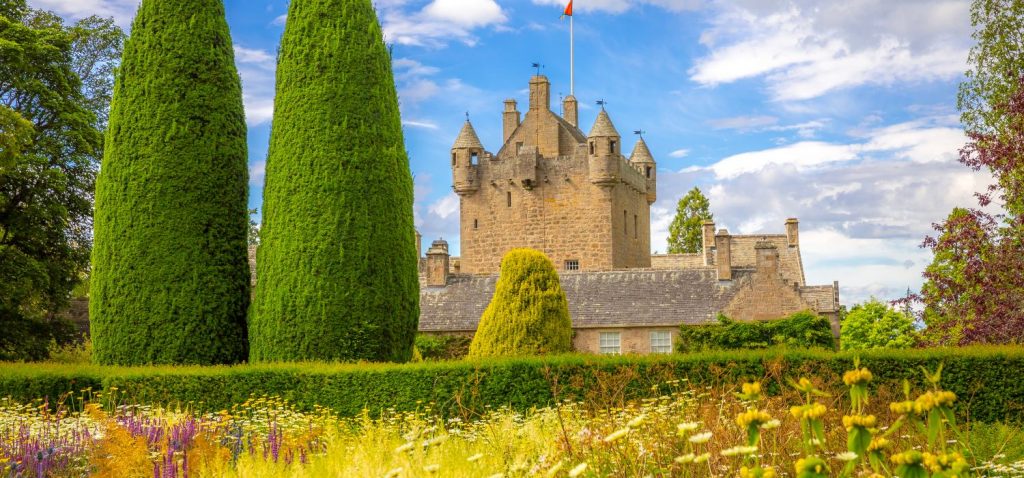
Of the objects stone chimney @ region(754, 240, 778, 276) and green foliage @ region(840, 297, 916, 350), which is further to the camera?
green foliage @ region(840, 297, 916, 350)

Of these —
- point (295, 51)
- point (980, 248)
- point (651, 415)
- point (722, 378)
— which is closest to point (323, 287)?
point (295, 51)

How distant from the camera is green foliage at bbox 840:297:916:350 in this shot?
40.0m

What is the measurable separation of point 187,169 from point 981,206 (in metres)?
15.6

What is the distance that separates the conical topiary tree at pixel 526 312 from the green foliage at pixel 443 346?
930 cm

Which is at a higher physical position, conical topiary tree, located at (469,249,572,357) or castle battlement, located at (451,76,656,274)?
castle battlement, located at (451,76,656,274)

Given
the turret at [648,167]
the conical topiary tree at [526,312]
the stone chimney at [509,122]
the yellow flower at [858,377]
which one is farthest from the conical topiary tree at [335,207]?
the turret at [648,167]

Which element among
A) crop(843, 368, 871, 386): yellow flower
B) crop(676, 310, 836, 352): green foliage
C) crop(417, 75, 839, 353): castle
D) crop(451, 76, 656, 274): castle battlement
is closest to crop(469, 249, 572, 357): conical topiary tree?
crop(676, 310, 836, 352): green foliage

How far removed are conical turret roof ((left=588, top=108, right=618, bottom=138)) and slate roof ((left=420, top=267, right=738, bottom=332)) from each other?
10.3 m

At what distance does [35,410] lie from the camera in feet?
44.3

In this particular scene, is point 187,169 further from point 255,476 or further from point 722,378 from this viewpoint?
point 255,476

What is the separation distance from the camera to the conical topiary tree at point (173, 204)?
17062 millimetres

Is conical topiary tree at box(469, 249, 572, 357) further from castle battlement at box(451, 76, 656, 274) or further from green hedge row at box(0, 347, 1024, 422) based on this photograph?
castle battlement at box(451, 76, 656, 274)

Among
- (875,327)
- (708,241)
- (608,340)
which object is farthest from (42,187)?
(875,327)

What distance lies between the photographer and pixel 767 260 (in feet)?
98.9
